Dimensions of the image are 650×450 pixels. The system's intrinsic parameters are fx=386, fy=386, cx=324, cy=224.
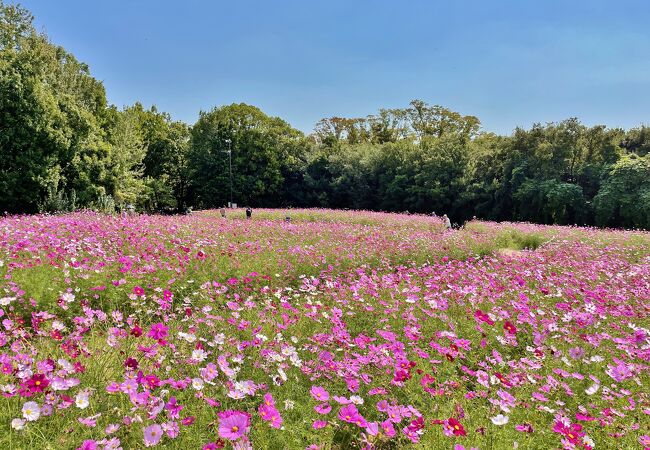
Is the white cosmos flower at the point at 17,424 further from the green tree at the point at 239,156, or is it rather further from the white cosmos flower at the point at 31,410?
the green tree at the point at 239,156

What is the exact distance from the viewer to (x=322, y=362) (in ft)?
10.6

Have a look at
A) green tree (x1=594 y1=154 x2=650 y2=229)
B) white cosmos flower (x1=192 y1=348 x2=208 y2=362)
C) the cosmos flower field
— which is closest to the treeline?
green tree (x1=594 y1=154 x2=650 y2=229)

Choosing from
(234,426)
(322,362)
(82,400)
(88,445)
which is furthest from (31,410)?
(322,362)

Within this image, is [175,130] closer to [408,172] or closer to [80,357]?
[408,172]

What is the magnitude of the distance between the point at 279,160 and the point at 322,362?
4136cm

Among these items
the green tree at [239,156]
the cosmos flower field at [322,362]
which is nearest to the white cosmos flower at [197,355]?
the cosmos flower field at [322,362]

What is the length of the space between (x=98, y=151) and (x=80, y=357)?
22902 millimetres

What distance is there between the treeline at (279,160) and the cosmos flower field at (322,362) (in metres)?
14.6

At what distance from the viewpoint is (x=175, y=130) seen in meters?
44.8

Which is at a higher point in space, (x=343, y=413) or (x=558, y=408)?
(x=343, y=413)

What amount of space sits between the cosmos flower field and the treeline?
14593 millimetres

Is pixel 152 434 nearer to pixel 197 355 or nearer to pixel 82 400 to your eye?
pixel 82 400

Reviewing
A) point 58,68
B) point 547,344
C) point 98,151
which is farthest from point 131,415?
point 58,68

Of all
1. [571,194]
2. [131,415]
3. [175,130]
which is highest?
[175,130]
